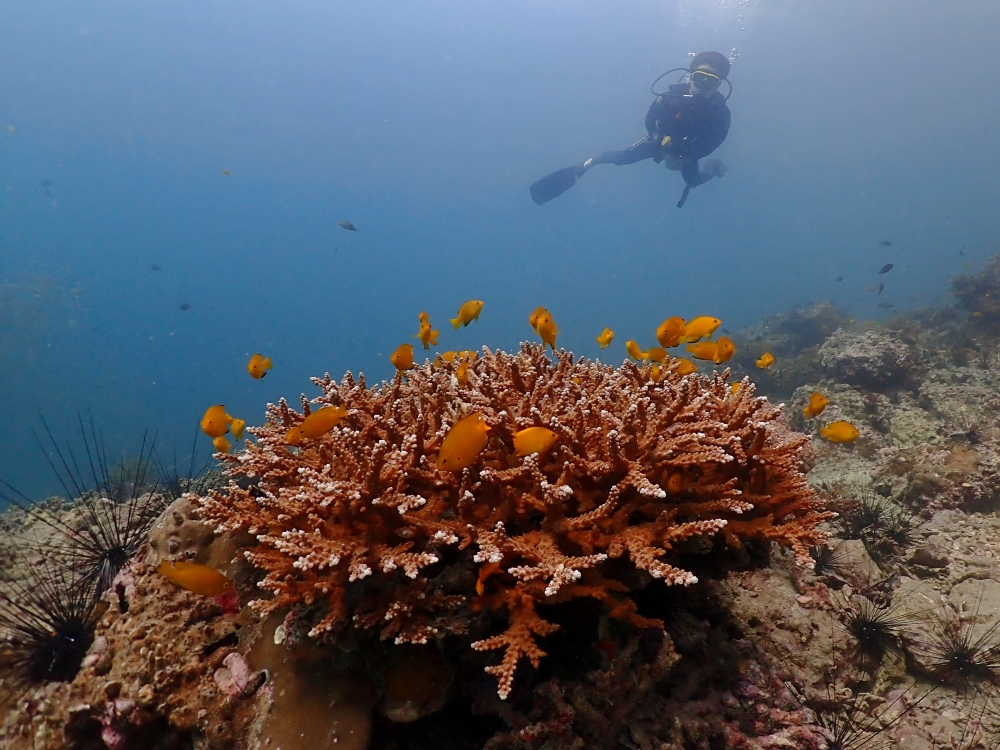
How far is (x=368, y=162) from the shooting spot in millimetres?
137875

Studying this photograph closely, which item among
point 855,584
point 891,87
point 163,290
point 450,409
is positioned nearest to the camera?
point 450,409

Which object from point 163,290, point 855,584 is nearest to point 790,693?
point 855,584

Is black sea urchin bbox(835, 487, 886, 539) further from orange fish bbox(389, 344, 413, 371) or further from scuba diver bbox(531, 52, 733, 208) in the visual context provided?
scuba diver bbox(531, 52, 733, 208)

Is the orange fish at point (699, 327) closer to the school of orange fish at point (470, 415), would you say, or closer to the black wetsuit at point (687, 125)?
the school of orange fish at point (470, 415)

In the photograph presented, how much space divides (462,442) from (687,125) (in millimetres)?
19752

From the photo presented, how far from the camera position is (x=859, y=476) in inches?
293

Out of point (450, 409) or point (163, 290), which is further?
point (163, 290)

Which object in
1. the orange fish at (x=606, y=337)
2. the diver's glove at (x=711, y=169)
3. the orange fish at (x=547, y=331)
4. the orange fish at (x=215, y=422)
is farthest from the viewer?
the diver's glove at (x=711, y=169)

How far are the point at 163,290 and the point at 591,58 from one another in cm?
13580

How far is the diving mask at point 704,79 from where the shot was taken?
659 inches

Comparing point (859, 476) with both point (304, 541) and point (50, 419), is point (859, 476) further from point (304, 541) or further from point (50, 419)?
point (50, 419)

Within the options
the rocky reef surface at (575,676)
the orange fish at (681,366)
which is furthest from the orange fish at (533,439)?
the orange fish at (681,366)

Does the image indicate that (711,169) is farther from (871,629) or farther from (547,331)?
(871,629)

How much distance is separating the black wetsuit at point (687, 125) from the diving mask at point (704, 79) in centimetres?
26
